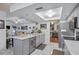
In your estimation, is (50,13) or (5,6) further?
(50,13)

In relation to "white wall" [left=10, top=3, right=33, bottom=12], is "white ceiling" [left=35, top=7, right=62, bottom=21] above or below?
below

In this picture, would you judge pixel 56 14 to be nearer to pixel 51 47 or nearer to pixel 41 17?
pixel 41 17

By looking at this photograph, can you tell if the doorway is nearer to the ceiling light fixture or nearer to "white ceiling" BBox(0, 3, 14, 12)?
the ceiling light fixture

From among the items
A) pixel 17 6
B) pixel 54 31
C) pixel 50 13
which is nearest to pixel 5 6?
pixel 17 6

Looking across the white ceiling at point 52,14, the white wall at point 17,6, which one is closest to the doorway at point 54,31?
the white ceiling at point 52,14

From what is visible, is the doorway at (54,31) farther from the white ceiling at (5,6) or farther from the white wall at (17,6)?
the white ceiling at (5,6)

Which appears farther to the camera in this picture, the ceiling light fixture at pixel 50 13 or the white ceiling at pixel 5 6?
the ceiling light fixture at pixel 50 13

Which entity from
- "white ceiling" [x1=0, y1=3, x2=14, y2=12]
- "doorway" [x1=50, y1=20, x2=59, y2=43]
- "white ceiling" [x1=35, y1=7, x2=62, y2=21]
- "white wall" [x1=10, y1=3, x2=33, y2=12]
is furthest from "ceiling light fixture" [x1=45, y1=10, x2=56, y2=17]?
"white ceiling" [x1=0, y1=3, x2=14, y2=12]

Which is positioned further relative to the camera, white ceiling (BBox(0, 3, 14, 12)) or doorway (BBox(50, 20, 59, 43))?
doorway (BBox(50, 20, 59, 43))

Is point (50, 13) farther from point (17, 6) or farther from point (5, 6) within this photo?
point (5, 6)

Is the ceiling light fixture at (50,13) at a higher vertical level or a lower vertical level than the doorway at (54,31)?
higher

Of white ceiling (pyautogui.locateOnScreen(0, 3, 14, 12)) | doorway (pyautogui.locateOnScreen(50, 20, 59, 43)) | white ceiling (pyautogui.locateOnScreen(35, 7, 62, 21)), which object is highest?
white ceiling (pyautogui.locateOnScreen(0, 3, 14, 12))

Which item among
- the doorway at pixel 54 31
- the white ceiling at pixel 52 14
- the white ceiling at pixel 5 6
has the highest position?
the white ceiling at pixel 5 6

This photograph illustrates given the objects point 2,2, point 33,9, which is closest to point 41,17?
point 33,9
